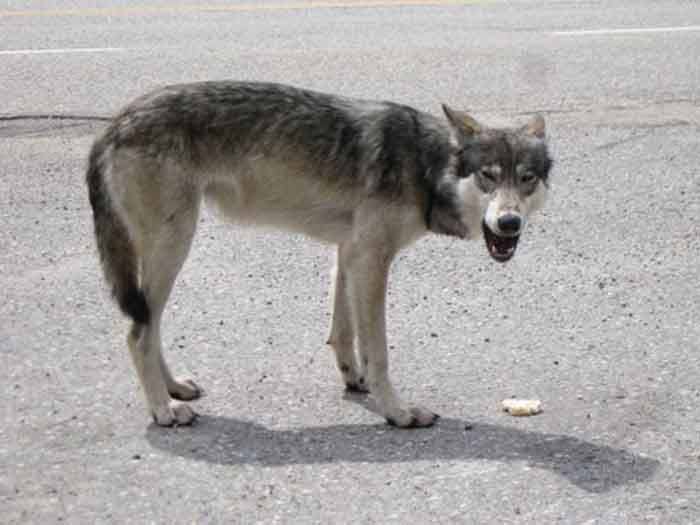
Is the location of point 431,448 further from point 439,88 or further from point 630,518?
point 439,88

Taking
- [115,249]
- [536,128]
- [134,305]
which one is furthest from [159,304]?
[536,128]

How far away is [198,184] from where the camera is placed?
235 inches

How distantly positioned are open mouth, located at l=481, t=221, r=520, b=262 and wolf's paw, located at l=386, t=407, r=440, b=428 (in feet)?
2.30

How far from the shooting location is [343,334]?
20.9 feet

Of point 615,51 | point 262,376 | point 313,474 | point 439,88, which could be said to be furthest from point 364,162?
point 615,51

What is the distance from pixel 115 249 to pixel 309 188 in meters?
0.88

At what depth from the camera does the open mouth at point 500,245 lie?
5.79 meters

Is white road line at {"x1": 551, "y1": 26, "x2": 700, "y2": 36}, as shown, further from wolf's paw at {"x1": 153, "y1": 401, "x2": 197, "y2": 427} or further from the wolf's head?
wolf's paw at {"x1": 153, "y1": 401, "x2": 197, "y2": 427}

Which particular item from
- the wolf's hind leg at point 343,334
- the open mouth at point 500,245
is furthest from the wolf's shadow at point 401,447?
the open mouth at point 500,245

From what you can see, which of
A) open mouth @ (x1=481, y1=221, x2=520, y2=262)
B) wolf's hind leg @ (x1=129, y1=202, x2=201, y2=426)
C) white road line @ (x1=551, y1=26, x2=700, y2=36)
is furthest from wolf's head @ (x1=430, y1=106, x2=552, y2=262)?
white road line @ (x1=551, y1=26, x2=700, y2=36)

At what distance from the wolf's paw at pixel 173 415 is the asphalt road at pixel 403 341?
0.15 feet

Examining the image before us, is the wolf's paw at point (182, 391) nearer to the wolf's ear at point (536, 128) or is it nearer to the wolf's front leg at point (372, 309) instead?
the wolf's front leg at point (372, 309)

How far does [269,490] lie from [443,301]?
214cm

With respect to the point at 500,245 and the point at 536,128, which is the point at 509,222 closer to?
the point at 500,245
